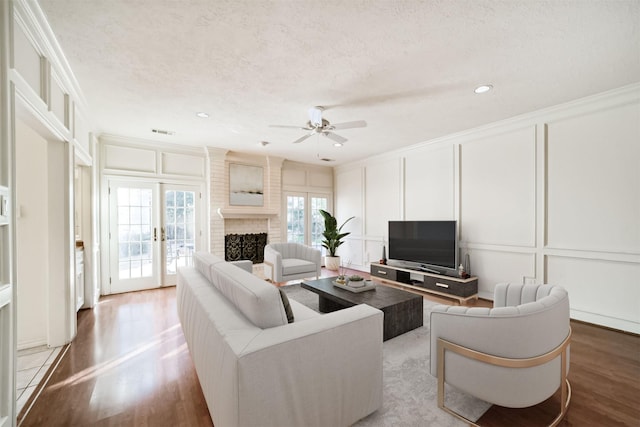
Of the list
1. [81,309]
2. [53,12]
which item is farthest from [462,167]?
[81,309]

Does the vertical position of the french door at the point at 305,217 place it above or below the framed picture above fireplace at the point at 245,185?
below

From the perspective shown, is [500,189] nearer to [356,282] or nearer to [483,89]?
[483,89]

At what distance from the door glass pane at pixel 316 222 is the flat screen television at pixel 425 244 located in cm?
230

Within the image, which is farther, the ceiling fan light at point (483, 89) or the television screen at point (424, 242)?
the television screen at point (424, 242)

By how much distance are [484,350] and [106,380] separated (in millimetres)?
2785

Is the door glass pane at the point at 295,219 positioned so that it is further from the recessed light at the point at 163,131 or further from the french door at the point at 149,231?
the recessed light at the point at 163,131

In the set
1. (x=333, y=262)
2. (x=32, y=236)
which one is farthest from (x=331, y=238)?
(x=32, y=236)

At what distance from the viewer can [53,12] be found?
1804mm

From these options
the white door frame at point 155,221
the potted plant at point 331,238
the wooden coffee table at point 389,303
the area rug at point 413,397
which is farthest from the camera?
the potted plant at point 331,238

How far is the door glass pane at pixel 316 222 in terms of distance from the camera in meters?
6.92

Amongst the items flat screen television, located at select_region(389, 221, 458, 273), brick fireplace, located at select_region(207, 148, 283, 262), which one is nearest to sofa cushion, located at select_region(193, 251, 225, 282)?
brick fireplace, located at select_region(207, 148, 283, 262)

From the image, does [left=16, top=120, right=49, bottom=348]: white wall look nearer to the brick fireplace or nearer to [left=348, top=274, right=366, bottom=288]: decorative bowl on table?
the brick fireplace

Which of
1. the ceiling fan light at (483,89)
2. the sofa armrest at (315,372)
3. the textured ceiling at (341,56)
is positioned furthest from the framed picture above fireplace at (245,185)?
the sofa armrest at (315,372)

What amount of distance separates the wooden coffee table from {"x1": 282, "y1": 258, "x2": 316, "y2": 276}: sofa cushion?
130 centimetres
